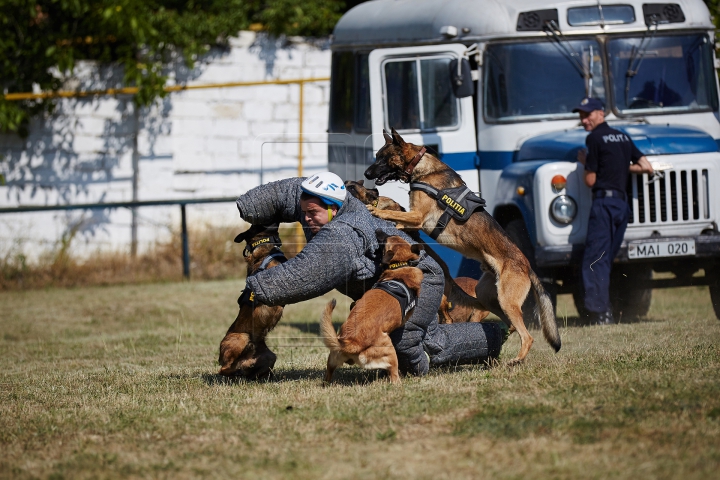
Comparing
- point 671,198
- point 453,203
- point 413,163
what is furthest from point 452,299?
point 671,198

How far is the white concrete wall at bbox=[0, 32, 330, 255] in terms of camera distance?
1400 centimetres

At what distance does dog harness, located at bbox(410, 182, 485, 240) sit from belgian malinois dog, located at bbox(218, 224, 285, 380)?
1.48m

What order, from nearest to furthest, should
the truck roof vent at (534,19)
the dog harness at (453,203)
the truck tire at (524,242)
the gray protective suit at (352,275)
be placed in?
1. the gray protective suit at (352,275)
2. the dog harness at (453,203)
3. the truck tire at (524,242)
4. the truck roof vent at (534,19)

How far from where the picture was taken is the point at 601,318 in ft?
27.5

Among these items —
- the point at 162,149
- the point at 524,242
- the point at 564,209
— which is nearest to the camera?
the point at 564,209

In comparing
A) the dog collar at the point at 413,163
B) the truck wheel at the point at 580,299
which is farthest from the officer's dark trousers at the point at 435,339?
the truck wheel at the point at 580,299

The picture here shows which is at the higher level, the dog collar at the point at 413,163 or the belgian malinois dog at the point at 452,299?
the dog collar at the point at 413,163

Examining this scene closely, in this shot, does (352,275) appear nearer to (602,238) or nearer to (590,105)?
(602,238)

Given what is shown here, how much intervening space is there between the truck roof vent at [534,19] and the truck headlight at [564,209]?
1674 mm

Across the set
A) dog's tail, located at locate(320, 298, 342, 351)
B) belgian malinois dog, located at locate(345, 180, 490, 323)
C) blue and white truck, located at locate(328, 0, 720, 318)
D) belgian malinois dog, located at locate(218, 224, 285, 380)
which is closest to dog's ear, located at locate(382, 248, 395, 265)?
dog's tail, located at locate(320, 298, 342, 351)

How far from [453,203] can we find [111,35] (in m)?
9.14

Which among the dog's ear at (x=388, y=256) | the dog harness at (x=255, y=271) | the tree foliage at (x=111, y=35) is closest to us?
the dog's ear at (x=388, y=256)

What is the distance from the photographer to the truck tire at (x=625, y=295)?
8.94 meters

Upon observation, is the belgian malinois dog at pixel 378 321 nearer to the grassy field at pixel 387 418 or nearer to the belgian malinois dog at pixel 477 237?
the grassy field at pixel 387 418
